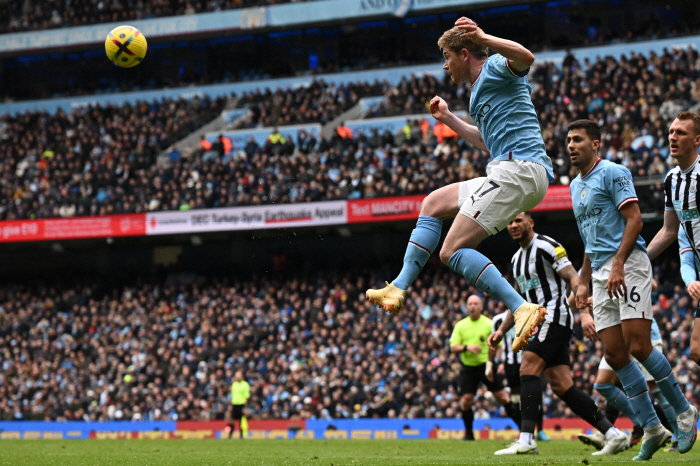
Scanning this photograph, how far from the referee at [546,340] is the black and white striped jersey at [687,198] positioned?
1853mm

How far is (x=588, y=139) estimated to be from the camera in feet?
24.2

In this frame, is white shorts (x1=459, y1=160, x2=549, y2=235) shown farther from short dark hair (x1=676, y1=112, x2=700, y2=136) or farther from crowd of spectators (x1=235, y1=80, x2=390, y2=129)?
crowd of spectators (x1=235, y1=80, x2=390, y2=129)

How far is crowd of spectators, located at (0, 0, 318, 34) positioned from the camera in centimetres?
3512

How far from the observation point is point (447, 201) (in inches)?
254

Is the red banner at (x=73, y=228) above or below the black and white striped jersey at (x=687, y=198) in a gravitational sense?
above

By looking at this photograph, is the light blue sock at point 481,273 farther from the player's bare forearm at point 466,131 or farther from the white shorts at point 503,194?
the player's bare forearm at point 466,131

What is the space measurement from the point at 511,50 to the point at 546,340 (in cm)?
450

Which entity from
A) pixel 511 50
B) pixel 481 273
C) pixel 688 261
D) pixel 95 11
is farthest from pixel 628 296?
pixel 95 11

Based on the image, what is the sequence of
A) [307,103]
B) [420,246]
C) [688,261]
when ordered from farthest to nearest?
[307,103]
[688,261]
[420,246]

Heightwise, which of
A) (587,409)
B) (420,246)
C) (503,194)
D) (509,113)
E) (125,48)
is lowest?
(587,409)

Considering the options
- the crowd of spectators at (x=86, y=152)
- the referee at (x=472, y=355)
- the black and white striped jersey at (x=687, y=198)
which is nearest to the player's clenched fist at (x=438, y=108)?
the black and white striped jersey at (x=687, y=198)

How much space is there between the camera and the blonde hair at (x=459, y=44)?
615 cm

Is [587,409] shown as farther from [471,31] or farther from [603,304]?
[471,31]

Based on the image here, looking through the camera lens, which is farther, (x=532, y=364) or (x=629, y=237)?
(x=532, y=364)
